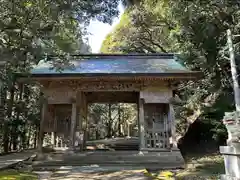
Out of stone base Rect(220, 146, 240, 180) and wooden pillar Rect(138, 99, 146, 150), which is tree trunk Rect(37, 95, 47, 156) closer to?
wooden pillar Rect(138, 99, 146, 150)

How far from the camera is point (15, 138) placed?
15180 mm

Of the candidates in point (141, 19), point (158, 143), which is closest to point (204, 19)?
point (158, 143)

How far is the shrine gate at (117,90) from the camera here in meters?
10.9

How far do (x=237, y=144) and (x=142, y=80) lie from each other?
628cm

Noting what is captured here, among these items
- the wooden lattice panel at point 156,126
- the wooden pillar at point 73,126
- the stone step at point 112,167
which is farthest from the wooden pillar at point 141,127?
the wooden pillar at point 73,126

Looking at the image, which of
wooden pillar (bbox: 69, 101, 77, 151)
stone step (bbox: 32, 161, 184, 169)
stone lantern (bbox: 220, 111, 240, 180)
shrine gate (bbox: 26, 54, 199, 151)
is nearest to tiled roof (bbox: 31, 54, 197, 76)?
shrine gate (bbox: 26, 54, 199, 151)

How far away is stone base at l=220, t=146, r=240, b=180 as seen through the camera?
552 cm

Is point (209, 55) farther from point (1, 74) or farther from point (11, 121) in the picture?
point (11, 121)

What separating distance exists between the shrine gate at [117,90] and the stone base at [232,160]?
4.88 metres

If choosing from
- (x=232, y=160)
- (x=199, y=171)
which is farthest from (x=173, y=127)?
(x=232, y=160)

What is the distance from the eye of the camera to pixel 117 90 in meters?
11.8

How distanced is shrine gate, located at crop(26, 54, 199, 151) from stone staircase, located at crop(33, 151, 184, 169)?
52cm

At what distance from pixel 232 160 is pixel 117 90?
677cm

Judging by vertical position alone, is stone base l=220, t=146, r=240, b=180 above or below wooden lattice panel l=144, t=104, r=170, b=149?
below
